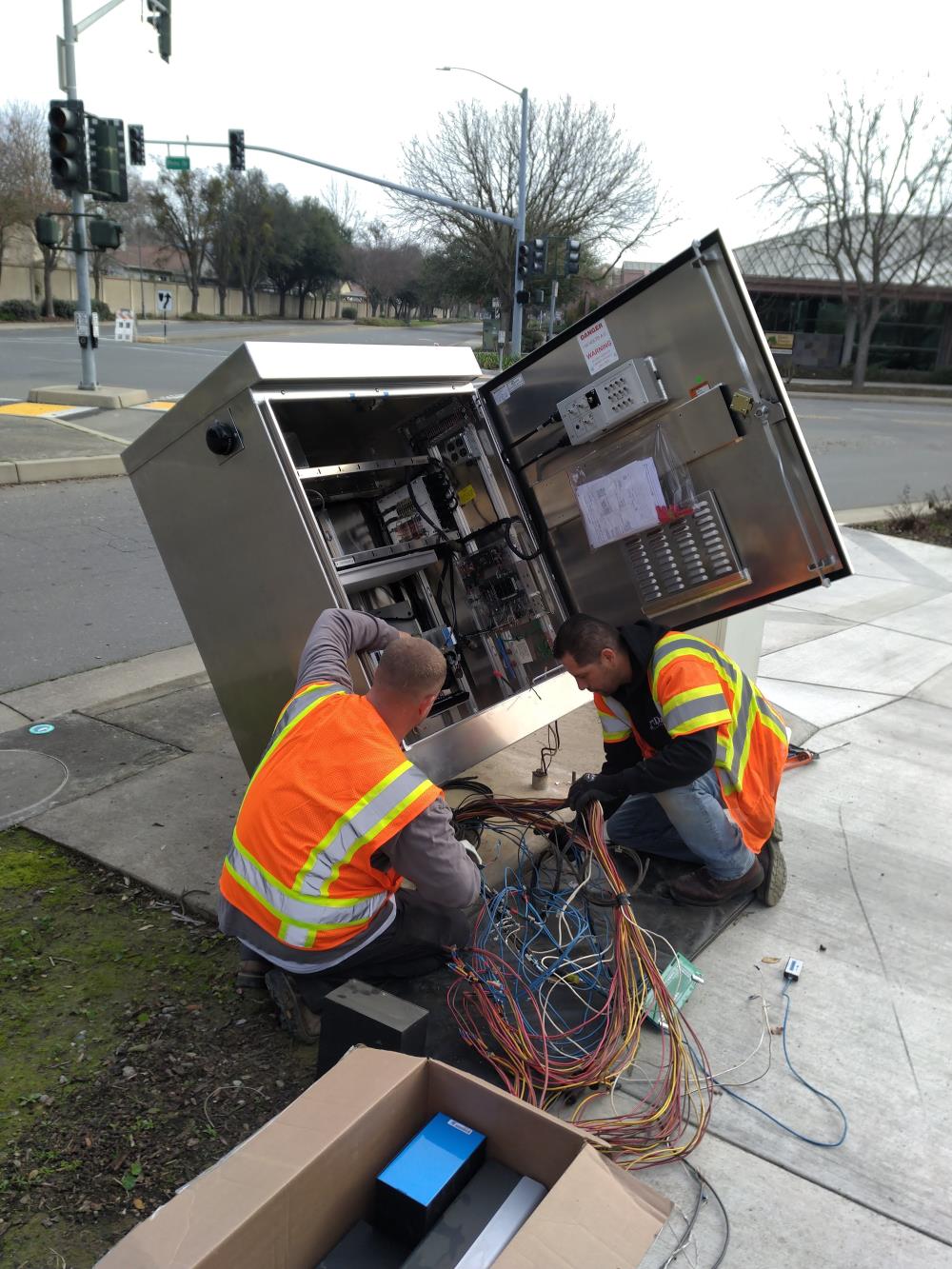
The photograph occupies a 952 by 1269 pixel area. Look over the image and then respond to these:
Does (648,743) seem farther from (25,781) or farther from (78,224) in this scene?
(78,224)

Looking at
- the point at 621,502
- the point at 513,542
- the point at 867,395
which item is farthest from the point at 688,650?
the point at 867,395

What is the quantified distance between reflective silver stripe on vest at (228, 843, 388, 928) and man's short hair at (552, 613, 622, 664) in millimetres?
1063

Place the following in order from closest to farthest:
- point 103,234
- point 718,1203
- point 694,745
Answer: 1. point 718,1203
2. point 694,745
3. point 103,234

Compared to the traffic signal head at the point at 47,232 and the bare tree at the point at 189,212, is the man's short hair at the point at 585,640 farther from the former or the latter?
the bare tree at the point at 189,212

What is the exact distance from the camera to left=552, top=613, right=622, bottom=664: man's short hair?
308 cm

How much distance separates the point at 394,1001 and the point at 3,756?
2662mm

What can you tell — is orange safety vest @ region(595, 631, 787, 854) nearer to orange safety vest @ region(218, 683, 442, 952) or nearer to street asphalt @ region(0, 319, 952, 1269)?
street asphalt @ region(0, 319, 952, 1269)

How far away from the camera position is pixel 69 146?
37.7 ft

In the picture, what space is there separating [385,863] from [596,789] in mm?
905

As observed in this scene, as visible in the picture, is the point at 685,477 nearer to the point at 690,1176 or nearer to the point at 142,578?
the point at 690,1176

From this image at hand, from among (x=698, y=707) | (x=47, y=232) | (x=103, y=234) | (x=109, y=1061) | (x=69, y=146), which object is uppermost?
(x=69, y=146)

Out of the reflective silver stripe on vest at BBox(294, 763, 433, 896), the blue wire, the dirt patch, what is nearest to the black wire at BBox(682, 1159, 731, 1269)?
the blue wire

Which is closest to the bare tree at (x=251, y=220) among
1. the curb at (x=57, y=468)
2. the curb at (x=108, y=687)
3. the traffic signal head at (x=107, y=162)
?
the traffic signal head at (x=107, y=162)

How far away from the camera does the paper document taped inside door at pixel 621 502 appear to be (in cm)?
346
